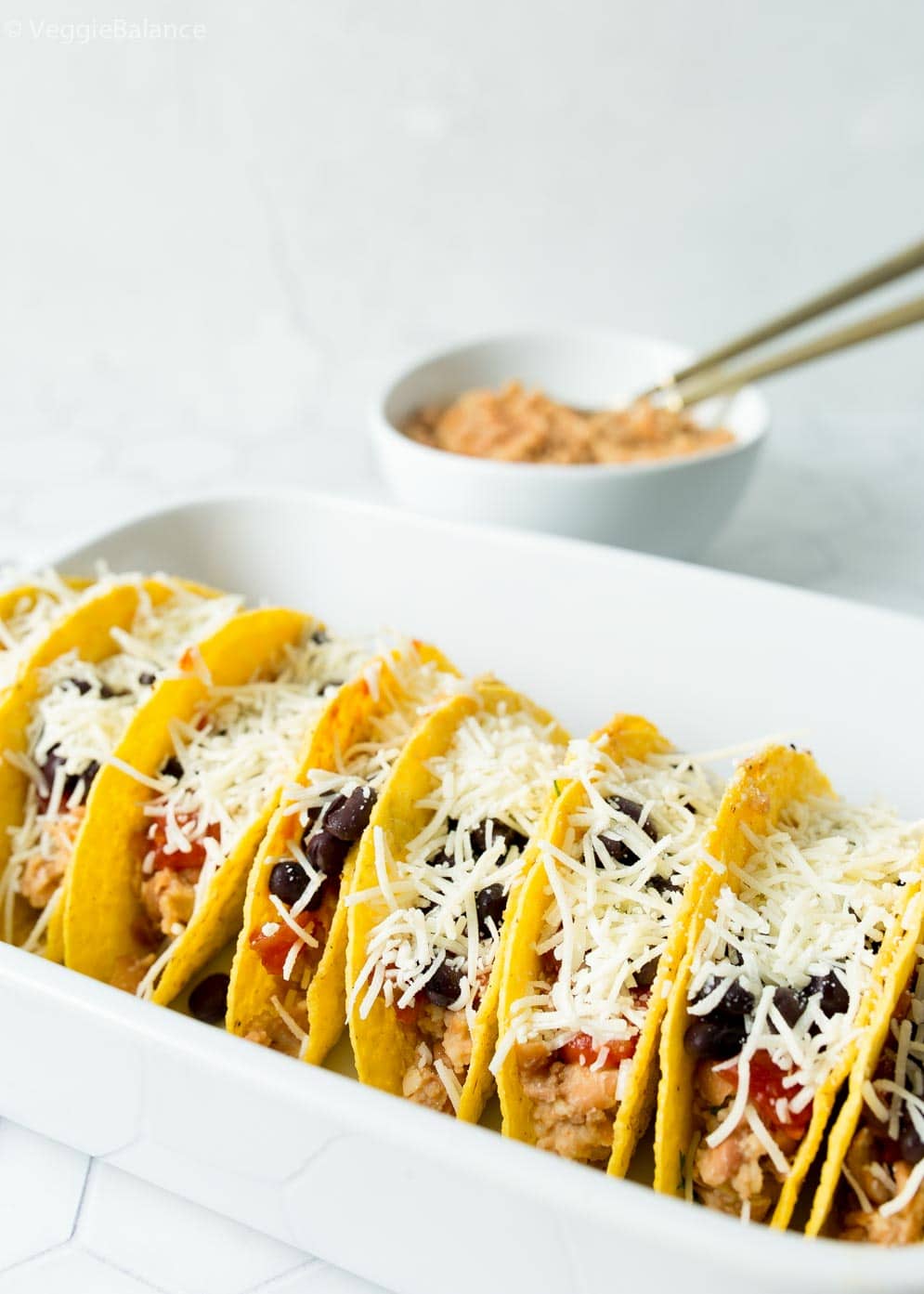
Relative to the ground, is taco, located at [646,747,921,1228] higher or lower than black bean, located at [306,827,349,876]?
lower

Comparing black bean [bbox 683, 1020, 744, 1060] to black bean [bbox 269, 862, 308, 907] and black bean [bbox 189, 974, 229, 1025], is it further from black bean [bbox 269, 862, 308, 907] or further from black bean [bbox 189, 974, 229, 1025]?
black bean [bbox 189, 974, 229, 1025]

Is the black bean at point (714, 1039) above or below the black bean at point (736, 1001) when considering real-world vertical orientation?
below

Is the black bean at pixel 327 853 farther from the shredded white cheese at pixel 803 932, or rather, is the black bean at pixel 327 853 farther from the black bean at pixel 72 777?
the shredded white cheese at pixel 803 932

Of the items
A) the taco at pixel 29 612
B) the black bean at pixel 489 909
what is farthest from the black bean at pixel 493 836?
the taco at pixel 29 612

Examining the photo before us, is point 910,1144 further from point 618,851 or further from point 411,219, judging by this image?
point 411,219

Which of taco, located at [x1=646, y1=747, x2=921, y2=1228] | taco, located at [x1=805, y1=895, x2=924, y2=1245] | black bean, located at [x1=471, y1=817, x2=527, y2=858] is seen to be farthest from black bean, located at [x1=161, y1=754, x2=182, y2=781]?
taco, located at [x1=805, y1=895, x2=924, y2=1245]

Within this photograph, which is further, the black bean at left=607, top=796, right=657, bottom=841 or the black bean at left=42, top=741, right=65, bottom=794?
the black bean at left=42, top=741, right=65, bottom=794

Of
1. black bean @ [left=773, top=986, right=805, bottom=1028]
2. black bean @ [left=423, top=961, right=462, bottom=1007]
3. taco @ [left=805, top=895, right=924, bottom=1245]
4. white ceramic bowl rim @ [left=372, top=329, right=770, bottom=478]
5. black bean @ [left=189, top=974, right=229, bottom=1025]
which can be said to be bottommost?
black bean @ [left=189, top=974, right=229, bottom=1025]
